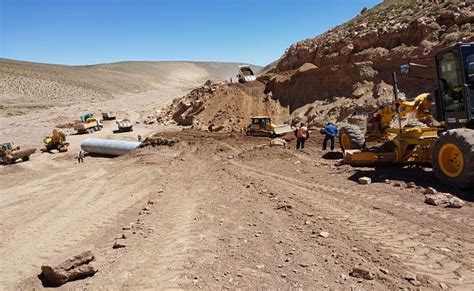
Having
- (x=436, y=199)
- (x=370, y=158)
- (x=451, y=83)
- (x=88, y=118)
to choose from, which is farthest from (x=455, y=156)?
(x=88, y=118)

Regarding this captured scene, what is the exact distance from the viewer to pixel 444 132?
7898 mm

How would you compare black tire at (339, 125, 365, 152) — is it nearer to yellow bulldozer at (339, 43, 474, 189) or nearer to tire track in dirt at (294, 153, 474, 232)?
yellow bulldozer at (339, 43, 474, 189)

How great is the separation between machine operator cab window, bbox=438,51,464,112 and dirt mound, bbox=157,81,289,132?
56.3 feet

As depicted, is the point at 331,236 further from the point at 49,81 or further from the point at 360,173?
the point at 49,81

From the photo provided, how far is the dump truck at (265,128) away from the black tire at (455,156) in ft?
42.8

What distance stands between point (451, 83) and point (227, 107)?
20.5m

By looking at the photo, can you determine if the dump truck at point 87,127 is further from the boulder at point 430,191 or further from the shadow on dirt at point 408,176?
the boulder at point 430,191

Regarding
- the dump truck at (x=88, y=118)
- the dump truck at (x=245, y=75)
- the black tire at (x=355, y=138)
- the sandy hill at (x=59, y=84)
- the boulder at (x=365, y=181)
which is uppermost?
the sandy hill at (x=59, y=84)

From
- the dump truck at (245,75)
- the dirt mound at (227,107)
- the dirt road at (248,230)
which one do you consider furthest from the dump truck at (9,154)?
the dump truck at (245,75)

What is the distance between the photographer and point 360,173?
10.1 metres

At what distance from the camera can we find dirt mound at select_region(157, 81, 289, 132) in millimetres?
26469

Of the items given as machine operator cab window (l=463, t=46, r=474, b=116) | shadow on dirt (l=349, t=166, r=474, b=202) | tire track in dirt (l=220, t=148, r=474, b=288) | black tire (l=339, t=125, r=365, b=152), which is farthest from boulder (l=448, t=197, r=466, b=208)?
black tire (l=339, t=125, r=365, b=152)

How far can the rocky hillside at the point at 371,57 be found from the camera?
20.9 metres

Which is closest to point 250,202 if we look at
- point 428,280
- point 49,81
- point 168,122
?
point 428,280
